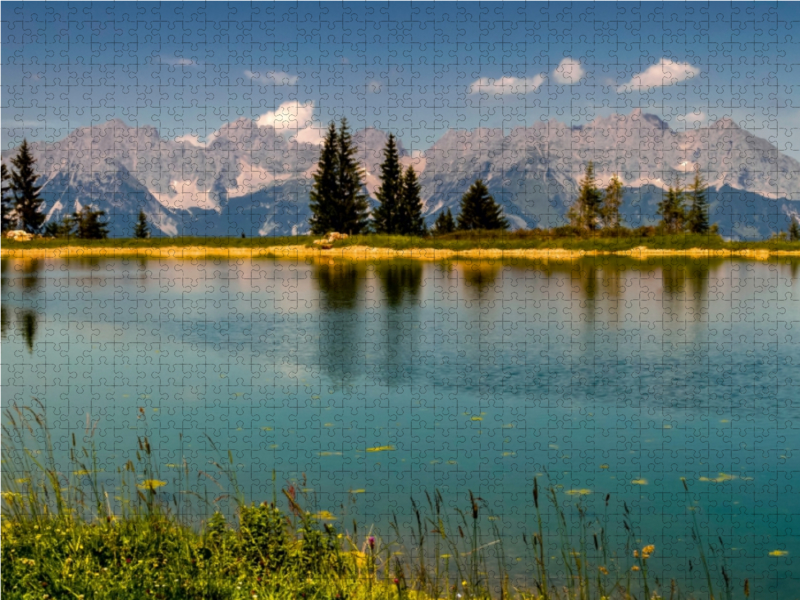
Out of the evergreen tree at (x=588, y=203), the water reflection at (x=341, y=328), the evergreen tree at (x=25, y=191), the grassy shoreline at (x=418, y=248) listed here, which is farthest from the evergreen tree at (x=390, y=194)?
the water reflection at (x=341, y=328)

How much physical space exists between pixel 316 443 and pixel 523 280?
38.6m

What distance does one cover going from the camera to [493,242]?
90.8 meters

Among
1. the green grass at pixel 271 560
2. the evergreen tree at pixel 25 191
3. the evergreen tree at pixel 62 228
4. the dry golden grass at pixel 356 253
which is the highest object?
the evergreen tree at pixel 25 191

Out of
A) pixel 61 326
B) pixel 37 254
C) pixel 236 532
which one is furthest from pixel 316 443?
pixel 37 254

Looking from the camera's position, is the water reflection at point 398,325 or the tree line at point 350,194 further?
the tree line at point 350,194

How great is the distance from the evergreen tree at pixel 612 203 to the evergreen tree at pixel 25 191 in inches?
3066

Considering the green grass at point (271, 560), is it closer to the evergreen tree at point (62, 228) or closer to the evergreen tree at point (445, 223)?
the evergreen tree at point (62, 228)

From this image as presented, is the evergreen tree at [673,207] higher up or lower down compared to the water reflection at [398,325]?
higher up

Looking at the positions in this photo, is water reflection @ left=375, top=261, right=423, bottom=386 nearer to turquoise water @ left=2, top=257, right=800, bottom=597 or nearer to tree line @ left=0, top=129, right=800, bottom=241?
turquoise water @ left=2, top=257, right=800, bottom=597

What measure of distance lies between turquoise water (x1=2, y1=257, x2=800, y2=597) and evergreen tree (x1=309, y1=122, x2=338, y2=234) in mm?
65659

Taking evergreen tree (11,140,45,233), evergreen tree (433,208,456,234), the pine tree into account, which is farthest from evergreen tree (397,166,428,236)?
evergreen tree (11,140,45,233)

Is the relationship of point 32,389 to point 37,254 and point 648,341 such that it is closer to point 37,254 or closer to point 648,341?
point 648,341

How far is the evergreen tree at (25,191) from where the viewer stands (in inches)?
4469

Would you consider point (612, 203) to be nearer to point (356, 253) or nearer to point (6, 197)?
point (356, 253)
